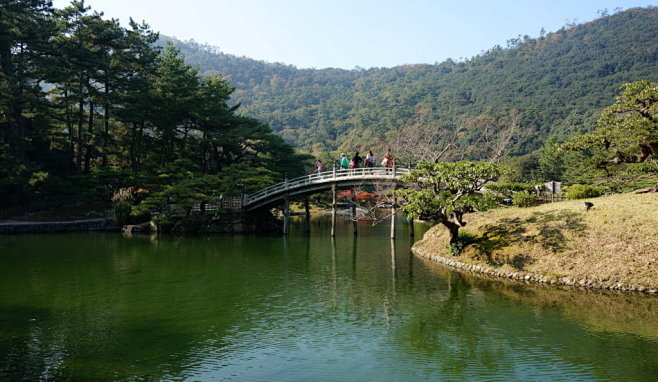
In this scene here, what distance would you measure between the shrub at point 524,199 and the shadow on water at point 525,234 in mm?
2263

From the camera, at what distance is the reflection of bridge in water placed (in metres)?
27.5

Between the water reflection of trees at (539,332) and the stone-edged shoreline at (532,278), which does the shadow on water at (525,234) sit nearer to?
the stone-edged shoreline at (532,278)

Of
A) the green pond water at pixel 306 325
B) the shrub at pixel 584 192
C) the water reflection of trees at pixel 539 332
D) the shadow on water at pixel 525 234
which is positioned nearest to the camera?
the green pond water at pixel 306 325

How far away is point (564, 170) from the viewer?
56.5 m

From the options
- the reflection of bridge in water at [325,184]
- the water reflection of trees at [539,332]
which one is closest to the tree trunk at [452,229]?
the water reflection of trees at [539,332]

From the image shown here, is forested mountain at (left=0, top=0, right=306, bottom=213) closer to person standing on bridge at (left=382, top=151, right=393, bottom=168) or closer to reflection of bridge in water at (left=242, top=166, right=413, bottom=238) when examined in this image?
reflection of bridge in water at (left=242, top=166, right=413, bottom=238)

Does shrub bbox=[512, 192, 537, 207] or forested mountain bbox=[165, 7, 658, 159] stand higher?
forested mountain bbox=[165, 7, 658, 159]

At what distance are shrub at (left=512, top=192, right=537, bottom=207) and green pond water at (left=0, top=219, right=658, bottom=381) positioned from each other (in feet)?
20.0

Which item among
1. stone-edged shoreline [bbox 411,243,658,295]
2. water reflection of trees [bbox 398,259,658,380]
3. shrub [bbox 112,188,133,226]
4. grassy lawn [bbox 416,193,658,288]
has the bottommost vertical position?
water reflection of trees [bbox 398,259,658,380]

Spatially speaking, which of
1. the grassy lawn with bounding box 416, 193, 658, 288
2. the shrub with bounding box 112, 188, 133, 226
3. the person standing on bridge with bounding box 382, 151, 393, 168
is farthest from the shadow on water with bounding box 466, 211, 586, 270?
the shrub with bounding box 112, 188, 133, 226

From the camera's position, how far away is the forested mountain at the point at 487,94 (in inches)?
3155

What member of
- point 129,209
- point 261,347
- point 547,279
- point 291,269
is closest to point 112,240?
point 129,209

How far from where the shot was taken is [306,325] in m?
11.9

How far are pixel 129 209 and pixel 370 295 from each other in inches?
979
